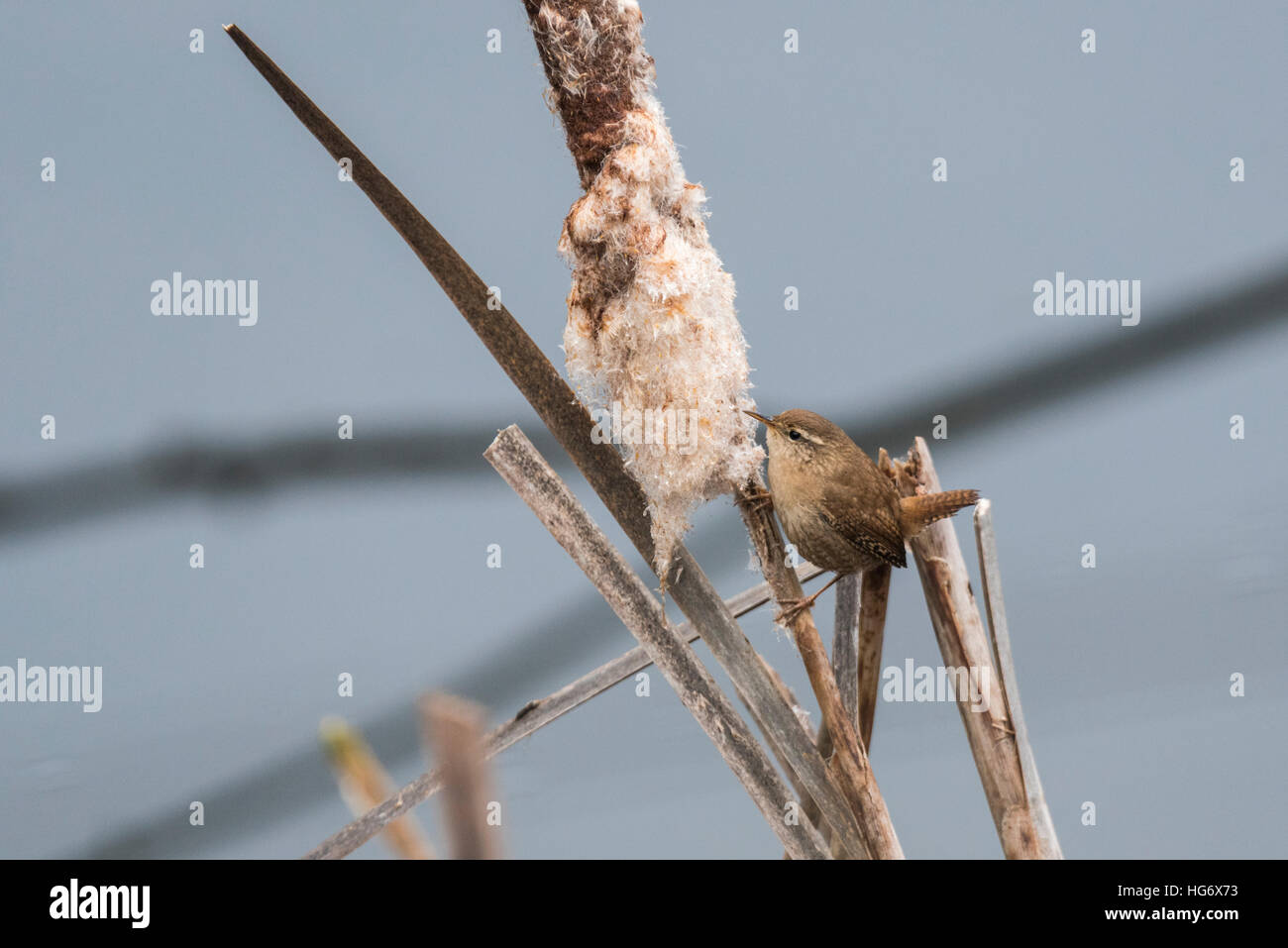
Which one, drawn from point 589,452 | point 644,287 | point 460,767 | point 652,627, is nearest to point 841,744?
point 652,627

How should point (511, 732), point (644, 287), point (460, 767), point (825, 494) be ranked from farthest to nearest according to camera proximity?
1. point (511, 732)
2. point (825, 494)
3. point (644, 287)
4. point (460, 767)

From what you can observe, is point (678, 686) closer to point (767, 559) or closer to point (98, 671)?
Answer: point (767, 559)

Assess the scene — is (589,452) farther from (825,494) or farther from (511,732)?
(511,732)

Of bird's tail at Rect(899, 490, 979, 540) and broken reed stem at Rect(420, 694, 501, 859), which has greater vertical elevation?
bird's tail at Rect(899, 490, 979, 540)

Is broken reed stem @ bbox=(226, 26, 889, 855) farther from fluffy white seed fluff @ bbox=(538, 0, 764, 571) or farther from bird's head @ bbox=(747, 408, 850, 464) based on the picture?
bird's head @ bbox=(747, 408, 850, 464)

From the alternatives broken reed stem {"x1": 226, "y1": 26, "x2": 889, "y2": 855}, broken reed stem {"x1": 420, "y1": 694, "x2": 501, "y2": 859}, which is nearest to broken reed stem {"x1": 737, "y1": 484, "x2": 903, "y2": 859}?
broken reed stem {"x1": 226, "y1": 26, "x2": 889, "y2": 855}
